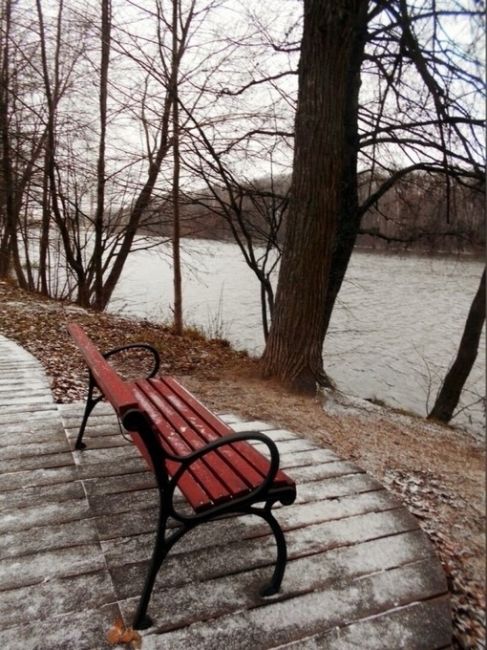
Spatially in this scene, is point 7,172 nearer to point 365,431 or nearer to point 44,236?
point 44,236

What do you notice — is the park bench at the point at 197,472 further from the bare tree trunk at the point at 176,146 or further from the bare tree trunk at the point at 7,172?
the bare tree trunk at the point at 7,172

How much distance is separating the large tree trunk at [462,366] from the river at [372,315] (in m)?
0.60

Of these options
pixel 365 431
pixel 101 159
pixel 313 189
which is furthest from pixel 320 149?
pixel 101 159

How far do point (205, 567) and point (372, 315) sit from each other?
13.6m

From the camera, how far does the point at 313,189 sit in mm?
4973

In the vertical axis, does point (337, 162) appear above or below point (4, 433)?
above

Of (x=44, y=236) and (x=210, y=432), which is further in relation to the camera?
(x=44, y=236)

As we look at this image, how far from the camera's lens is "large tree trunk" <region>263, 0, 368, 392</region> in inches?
186

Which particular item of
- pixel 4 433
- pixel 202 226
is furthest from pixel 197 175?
pixel 4 433

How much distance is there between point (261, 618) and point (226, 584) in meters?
0.23

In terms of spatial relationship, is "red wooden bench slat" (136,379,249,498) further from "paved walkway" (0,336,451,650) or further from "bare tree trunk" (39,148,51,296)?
"bare tree trunk" (39,148,51,296)

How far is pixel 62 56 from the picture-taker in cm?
1105

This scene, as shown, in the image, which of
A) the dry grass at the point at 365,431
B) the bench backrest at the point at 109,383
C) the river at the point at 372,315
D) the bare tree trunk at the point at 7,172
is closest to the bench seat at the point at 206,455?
the bench backrest at the point at 109,383

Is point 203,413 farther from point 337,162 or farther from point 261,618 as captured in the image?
point 337,162
